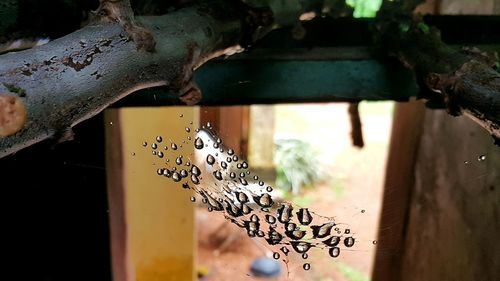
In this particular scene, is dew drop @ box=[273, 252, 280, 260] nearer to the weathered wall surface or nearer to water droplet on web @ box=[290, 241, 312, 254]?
water droplet on web @ box=[290, 241, 312, 254]

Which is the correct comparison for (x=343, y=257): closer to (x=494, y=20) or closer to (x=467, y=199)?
(x=467, y=199)

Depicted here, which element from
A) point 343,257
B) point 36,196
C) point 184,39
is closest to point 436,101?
point 343,257

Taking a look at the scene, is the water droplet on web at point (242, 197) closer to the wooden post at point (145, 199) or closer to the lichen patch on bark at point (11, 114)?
the wooden post at point (145, 199)

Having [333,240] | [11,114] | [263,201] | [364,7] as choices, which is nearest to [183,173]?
[263,201]

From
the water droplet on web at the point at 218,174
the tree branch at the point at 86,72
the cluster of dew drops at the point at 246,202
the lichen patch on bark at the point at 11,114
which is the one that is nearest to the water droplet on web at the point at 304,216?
the cluster of dew drops at the point at 246,202

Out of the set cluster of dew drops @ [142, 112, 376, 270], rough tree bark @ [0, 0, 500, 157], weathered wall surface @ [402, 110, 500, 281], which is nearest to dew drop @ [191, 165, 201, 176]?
cluster of dew drops @ [142, 112, 376, 270]

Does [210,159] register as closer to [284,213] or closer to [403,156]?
[284,213]
